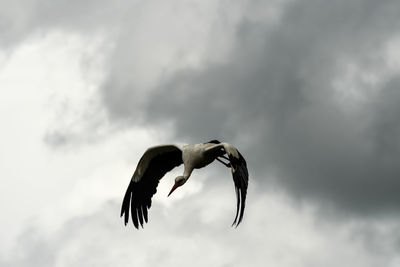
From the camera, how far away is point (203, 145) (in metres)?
31.5

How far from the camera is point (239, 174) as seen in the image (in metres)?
27.9

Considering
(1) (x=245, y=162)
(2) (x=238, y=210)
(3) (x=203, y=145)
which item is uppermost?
(3) (x=203, y=145)

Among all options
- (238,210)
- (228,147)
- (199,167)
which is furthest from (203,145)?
(238,210)

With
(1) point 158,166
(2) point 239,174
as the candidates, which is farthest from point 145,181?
(2) point 239,174

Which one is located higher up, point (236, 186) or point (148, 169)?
point (148, 169)

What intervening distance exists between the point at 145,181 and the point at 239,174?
6889mm

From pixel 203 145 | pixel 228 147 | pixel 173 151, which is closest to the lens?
pixel 228 147

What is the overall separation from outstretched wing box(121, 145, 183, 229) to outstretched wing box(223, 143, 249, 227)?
510 cm

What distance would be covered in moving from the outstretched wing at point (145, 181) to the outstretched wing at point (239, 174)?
5.10m

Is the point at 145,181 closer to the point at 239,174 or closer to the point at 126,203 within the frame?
the point at 126,203

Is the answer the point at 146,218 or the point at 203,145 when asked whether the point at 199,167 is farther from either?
the point at 146,218

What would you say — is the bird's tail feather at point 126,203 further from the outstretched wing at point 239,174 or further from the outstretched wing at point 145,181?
the outstretched wing at point 239,174

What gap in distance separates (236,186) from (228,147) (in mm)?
1768

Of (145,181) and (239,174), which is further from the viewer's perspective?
(145,181)
